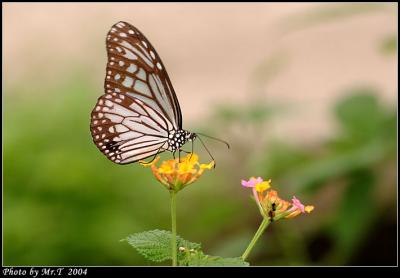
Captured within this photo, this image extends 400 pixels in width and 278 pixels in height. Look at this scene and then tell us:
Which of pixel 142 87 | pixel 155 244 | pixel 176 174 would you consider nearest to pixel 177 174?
pixel 176 174

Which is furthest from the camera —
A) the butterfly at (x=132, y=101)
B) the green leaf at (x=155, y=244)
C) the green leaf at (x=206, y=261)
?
the butterfly at (x=132, y=101)

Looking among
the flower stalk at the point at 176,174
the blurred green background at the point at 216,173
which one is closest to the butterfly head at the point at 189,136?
the flower stalk at the point at 176,174

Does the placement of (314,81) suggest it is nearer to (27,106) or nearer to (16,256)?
(27,106)

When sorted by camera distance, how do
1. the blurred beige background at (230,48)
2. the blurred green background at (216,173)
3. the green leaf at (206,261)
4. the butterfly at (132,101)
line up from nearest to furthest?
the green leaf at (206,261) → the butterfly at (132,101) → the blurred green background at (216,173) → the blurred beige background at (230,48)

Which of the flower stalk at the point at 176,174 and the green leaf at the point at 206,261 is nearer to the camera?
the green leaf at the point at 206,261

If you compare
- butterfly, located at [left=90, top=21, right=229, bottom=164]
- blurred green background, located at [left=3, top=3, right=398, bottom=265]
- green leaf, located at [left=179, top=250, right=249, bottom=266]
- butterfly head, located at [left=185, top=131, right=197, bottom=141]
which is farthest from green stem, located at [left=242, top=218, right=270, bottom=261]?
blurred green background, located at [left=3, top=3, right=398, bottom=265]

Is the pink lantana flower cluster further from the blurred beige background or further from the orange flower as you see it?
the blurred beige background

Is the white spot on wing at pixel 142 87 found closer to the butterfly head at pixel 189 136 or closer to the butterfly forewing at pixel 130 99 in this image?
the butterfly forewing at pixel 130 99
